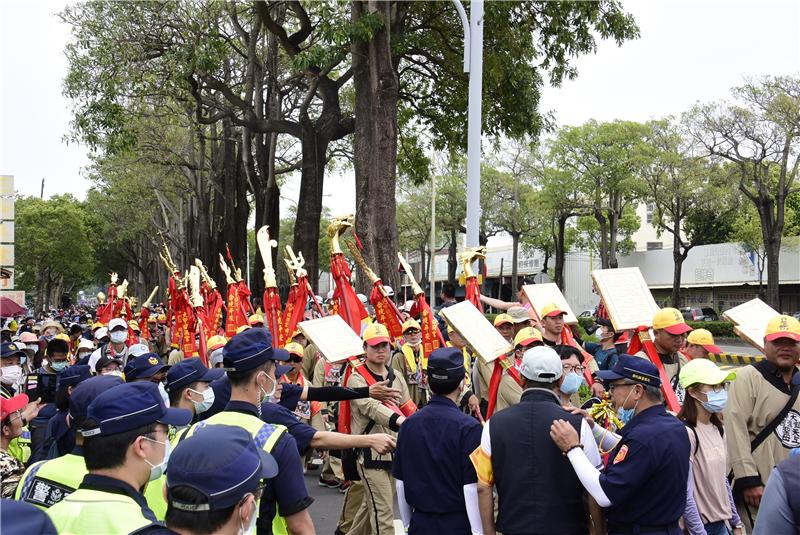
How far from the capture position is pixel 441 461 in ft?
14.1

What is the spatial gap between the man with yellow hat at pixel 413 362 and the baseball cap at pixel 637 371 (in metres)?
4.44

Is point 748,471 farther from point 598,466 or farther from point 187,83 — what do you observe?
point 187,83

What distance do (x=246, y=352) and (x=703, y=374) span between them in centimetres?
274

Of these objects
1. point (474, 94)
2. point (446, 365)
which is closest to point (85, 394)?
point (446, 365)

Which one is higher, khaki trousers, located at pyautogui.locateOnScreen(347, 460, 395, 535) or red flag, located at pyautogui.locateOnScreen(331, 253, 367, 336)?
red flag, located at pyautogui.locateOnScreen(331, 253, 367, 336)

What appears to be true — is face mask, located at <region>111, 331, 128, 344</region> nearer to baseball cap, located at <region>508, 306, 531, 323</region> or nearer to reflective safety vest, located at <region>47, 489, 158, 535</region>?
baseball cap, located at <region>508, 306, 531, 323</region>

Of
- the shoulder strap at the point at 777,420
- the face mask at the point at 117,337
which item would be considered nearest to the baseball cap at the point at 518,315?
the shoulder strap at the point at 777,420

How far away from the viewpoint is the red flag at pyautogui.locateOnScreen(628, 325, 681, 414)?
5.57 meters

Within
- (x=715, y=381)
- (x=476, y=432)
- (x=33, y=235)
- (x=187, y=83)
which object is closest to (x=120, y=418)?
(x=476, y=432)

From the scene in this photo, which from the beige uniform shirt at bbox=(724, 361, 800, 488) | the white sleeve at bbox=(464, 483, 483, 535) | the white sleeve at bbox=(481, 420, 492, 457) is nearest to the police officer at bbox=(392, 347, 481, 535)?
the white sleeve at bbox=(464, 483, 483, 535)

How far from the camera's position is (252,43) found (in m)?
22.8

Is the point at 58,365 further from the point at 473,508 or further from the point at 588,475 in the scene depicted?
the point at 588,475

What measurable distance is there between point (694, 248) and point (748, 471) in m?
45.2

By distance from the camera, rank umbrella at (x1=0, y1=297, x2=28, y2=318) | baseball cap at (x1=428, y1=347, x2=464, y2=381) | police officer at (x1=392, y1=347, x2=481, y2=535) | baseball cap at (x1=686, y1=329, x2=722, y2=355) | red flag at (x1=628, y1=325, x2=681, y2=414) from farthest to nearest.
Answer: umbrella at (x1=0, y1=297, x2=28, y2=318) < baseball cap at (x1=686, y1=329, x2=722, y2=355) < red flag at (x1=628, y1=325, x2=681, y2=414) < baseball cap at (x1=428, y1=347, x2=464, y2=381) < police officer at (x1=392, y1=347, x2=481, y2=535)
